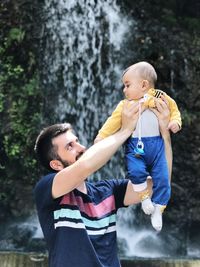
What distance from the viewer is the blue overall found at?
2613mm

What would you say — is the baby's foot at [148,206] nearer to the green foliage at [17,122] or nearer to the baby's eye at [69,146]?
the baby's eye at [69,146]

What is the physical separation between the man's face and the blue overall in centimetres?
25

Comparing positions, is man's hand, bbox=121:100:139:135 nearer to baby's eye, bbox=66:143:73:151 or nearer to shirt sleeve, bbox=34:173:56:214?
baby's eye, bbox=66:143:73:151

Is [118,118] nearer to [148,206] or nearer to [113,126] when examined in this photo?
[113,126]

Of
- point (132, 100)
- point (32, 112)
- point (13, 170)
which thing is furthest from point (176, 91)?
point (132, 100)

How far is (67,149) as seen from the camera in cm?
263

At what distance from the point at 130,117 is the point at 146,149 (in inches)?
6.5

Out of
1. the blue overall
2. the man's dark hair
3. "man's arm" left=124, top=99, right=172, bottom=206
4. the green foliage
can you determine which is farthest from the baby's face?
the green foliage

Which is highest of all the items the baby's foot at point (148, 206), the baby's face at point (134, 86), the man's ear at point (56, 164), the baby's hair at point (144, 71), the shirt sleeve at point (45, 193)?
the baby's hair at point (144, 71)

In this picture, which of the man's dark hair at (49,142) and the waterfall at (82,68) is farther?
the waterfall at (82,68)

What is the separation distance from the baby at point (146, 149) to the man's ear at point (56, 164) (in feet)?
0.68

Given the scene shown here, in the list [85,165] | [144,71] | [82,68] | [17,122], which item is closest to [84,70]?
[82,68]

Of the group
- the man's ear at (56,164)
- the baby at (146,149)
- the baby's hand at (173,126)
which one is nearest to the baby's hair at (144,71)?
the baby at (146,149)

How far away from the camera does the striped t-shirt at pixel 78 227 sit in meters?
2.45
